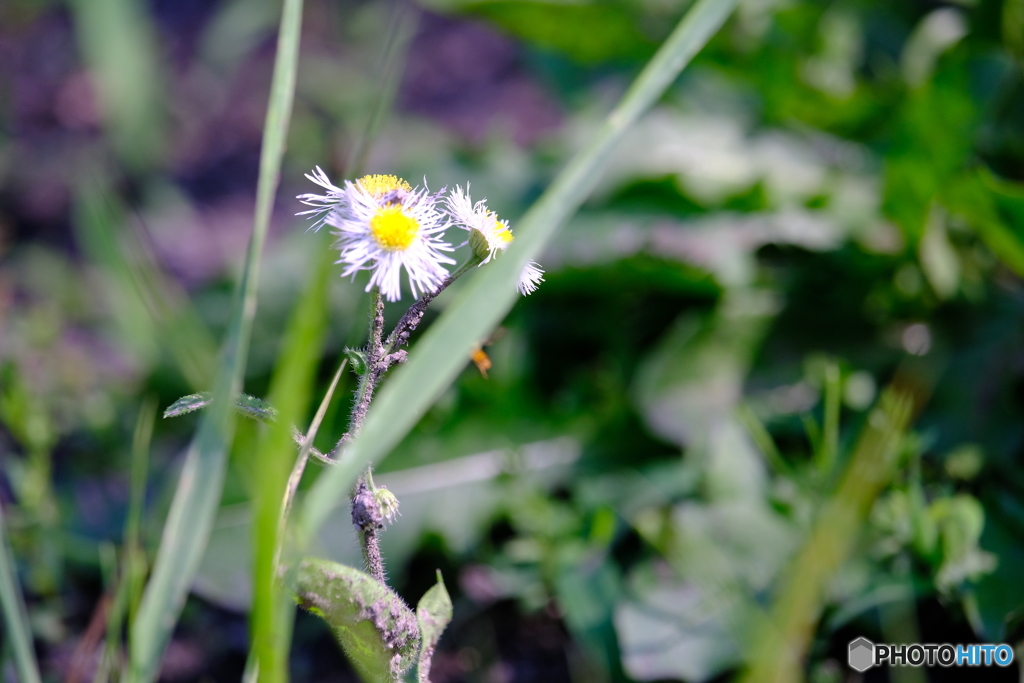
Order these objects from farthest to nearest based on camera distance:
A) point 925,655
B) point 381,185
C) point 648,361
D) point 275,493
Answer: point 648,361 → point 925,655 → point 381,185 → point 275,493

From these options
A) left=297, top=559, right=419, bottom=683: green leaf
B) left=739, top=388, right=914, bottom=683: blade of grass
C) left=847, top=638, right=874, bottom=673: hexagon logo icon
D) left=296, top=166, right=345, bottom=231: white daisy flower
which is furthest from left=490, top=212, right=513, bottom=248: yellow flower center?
left=847, top=638, right=874, bottom=673: hexagon logo icon

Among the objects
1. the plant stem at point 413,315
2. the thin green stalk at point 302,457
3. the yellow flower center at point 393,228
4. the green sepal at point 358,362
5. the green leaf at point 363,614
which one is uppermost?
the yellow flower center at point 393,228

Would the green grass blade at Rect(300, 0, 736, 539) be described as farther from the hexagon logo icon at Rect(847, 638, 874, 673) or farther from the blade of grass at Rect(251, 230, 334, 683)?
the hexagon logo icon at Rect(847, 638, 874, 673)

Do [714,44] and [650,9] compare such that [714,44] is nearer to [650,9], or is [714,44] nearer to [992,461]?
[650,9]

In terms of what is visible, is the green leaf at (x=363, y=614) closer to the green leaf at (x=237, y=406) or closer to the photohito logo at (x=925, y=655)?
the green leaf at (x=237, y=406)

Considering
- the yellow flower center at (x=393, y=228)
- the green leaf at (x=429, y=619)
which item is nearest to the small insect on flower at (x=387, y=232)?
the yellow flower center at (x=393, y=228)

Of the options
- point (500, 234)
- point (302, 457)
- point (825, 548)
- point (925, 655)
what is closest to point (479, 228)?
point (500, 234)

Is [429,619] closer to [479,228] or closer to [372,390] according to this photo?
[372,390]
